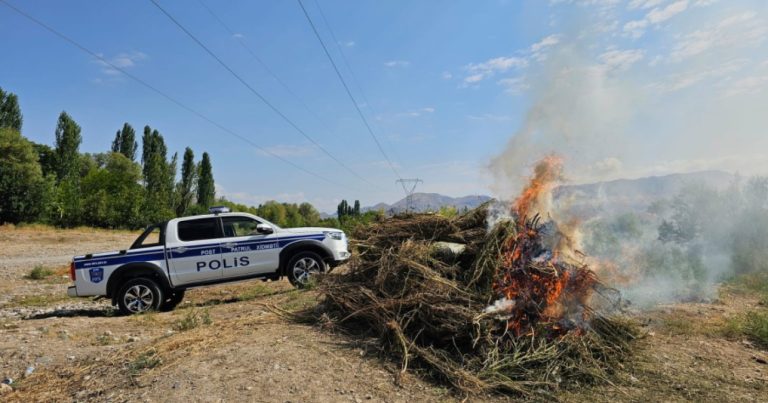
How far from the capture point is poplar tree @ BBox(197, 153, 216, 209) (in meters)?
63.4

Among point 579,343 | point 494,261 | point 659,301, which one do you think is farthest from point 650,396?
point 659,301

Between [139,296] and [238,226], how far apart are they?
2.37 metres

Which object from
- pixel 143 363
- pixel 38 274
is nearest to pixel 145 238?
pixel 143 363

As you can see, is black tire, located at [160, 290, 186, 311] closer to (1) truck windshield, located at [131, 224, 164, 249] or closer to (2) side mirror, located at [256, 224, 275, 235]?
(1) truck windshield, located at [131, 224, 164, 249]

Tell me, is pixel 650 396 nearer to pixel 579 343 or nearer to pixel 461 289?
pixel 579 343

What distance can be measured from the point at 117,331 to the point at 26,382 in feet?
7.23

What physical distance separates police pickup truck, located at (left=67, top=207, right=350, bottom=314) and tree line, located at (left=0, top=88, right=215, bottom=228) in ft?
110

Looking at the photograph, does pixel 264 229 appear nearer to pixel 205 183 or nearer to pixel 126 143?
pixel 205 183

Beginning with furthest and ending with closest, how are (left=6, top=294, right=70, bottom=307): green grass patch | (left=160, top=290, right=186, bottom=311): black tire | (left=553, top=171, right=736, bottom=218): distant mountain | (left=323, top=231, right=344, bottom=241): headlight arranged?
(left=6, top=294, right=70, bottom=307): green grass patch < (left=323, top=231, right=344, bottom=241): headlight < (left=160, top=290, right=186, bottom=311): black tire < (left=553, top=171, right=736, bottom=218): distant mountain

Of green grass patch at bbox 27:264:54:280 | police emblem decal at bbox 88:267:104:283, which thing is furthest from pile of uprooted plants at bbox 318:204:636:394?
green grass patch at bbox 27:264:54:280

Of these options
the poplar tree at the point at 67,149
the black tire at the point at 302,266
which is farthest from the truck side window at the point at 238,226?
the poplar tree at the point at 67,149

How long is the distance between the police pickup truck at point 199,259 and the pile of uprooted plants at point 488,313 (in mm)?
2872

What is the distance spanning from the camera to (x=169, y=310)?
31.1ft

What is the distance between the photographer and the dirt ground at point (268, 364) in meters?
4.43
